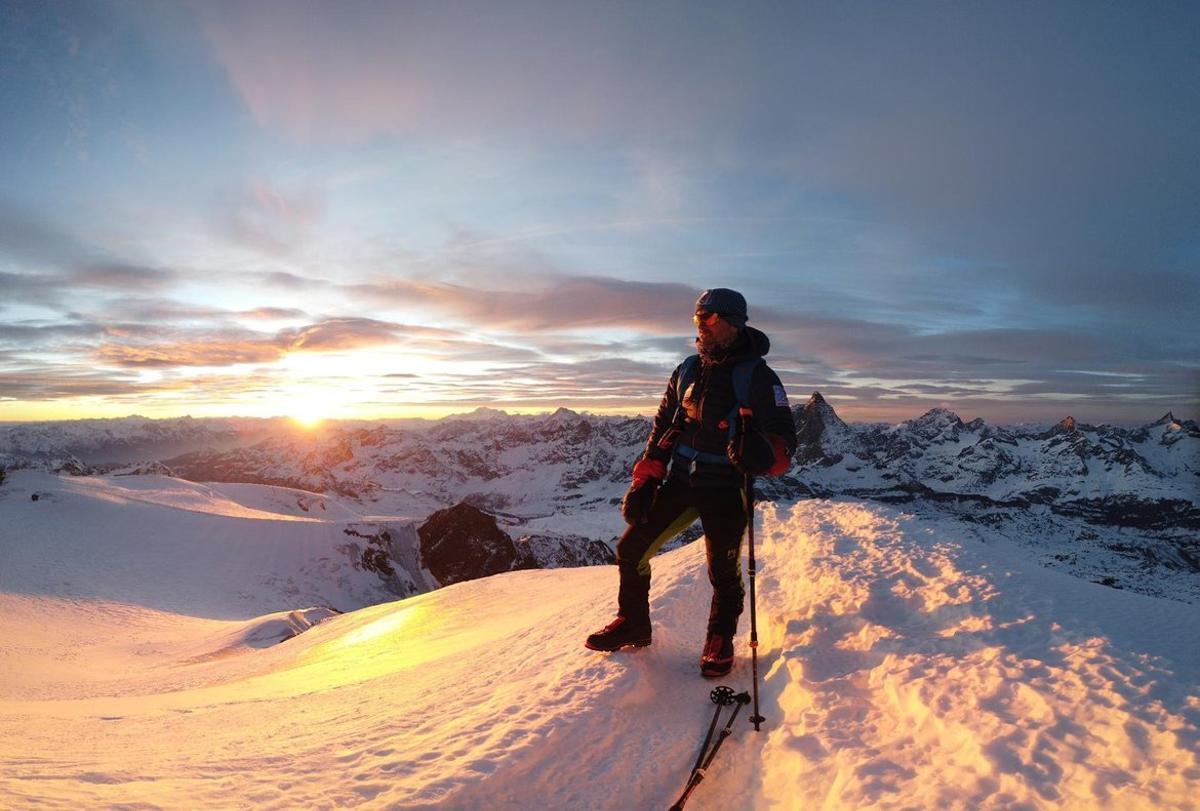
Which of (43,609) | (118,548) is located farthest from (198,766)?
(118,548)

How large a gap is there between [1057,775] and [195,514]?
7446 cm

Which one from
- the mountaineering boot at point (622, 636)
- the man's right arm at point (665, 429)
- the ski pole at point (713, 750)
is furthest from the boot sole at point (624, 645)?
the man's right arm at point (665, 429)

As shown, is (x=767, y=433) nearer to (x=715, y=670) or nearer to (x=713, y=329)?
(x=713, y=329)

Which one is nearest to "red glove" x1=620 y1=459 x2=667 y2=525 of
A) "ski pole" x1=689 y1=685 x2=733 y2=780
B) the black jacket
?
the black jacket

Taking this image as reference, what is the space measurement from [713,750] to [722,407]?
3.19m

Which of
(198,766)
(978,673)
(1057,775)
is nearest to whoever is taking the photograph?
(1057,775)

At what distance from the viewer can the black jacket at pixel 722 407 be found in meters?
6.13

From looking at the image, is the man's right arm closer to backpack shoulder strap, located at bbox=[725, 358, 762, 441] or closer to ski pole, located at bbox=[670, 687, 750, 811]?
backpack shoulder strap, located at bbox=[725, 358, 762, 441]

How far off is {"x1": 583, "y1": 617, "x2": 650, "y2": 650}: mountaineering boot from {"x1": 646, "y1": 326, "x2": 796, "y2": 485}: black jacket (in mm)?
1659

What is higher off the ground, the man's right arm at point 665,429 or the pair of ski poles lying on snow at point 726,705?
the man's right arm at point 665,429

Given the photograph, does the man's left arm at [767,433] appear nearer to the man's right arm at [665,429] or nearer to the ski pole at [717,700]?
the man's right arm at [665,429]

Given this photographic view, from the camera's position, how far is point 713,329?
6270mm

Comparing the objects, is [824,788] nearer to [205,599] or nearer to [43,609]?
[43,609]

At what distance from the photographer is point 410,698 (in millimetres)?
6711
